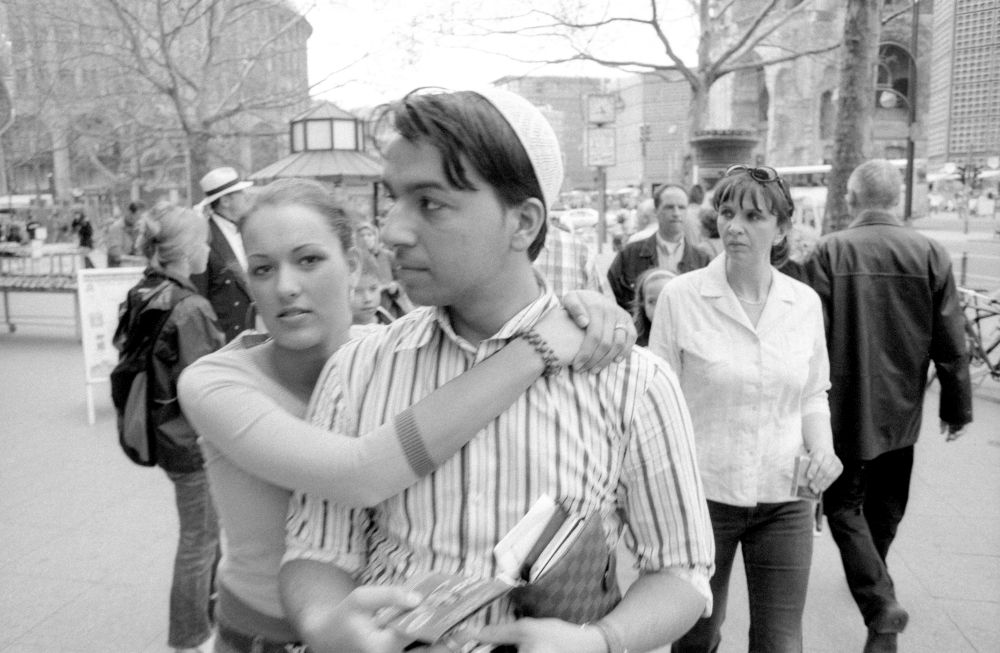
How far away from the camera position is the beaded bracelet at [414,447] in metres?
1.44

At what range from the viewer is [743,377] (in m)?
3.03

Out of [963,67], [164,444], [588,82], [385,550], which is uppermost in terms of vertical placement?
[588,82]

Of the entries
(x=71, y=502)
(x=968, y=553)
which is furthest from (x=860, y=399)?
(x=71, y=502)

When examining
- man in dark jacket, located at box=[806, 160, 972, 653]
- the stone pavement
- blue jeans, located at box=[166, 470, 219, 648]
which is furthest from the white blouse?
blue jeans, located at box=[166, 470, 219, 648]

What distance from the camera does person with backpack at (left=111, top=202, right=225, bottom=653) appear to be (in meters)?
3.48

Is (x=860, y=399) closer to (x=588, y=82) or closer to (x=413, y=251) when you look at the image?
(x=413, y=251)

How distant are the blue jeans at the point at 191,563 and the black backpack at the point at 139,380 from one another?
195mm

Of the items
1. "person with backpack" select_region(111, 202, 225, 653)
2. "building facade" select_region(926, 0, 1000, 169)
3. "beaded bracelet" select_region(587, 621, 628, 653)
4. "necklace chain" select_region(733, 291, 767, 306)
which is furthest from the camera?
"building facade" select_region(926, 0, 1000, 169)

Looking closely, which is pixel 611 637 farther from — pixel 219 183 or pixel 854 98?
pixel 854 98

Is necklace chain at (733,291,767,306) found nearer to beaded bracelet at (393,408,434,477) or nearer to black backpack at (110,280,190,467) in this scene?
beaded bracelet at (393,408,434,477)

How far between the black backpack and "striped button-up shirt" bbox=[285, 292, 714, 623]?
81.4 inches

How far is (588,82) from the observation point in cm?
2450

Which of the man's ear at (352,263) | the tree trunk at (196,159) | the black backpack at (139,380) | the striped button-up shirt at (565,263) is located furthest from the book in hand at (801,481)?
the tree trunk at (196,159)

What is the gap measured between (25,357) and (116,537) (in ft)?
24.2
